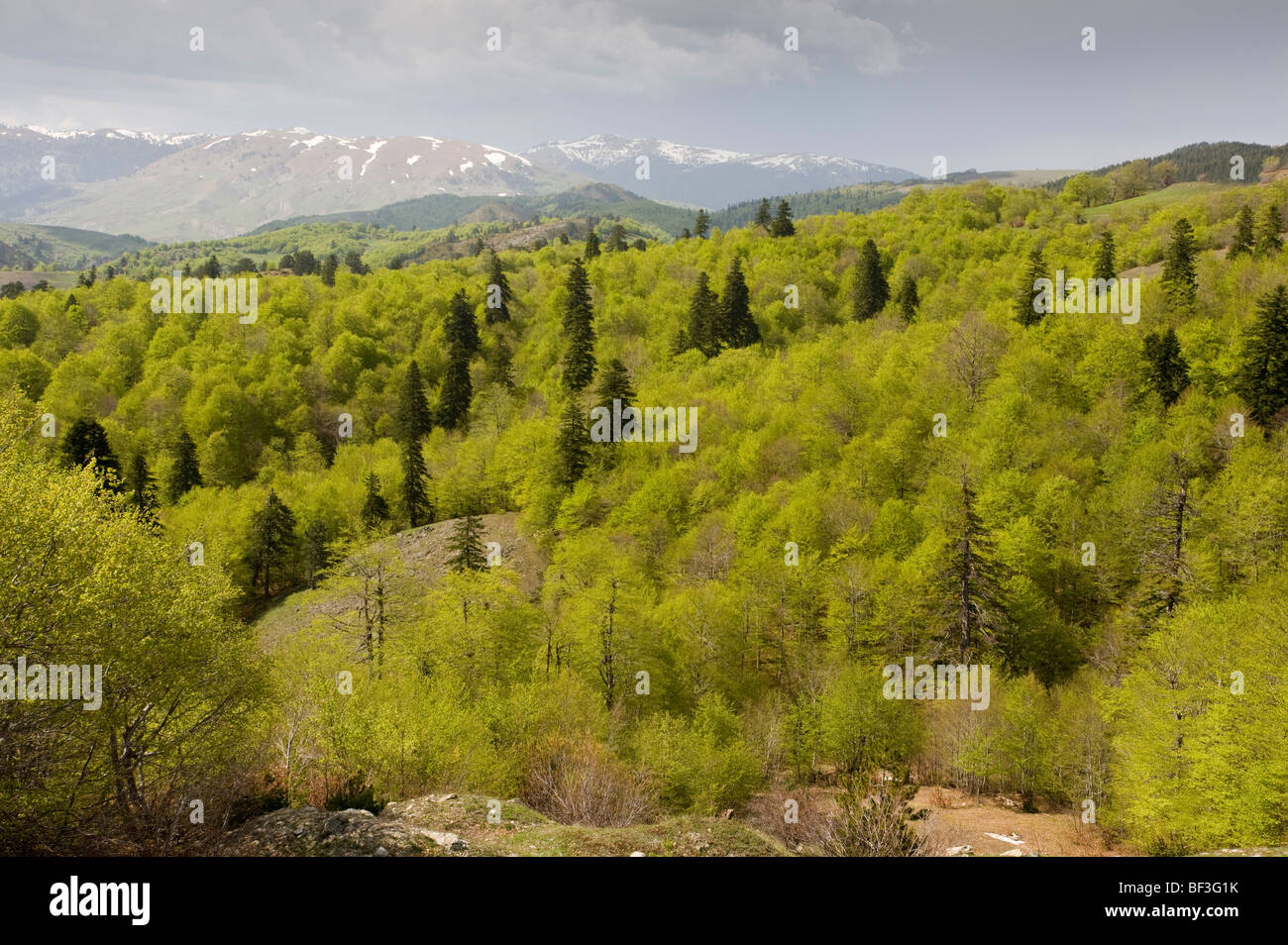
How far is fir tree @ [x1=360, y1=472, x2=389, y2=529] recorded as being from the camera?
63.7 m

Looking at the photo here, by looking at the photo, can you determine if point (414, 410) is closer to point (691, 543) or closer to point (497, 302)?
point (497, 302)

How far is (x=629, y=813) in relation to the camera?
19203 mm

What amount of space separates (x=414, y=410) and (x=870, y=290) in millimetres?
62387

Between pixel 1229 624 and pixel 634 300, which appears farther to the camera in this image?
pixel 634 300

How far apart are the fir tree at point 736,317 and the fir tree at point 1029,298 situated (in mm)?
31139

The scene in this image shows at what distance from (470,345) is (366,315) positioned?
21344 millimetres

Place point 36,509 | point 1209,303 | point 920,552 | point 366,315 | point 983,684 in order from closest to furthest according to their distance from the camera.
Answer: point 36,509 < point 983,684 < point 920,552 < point 1209,303 < point 366,315

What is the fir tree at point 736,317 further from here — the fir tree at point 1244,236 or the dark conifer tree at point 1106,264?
the fir tree at point 1244,236

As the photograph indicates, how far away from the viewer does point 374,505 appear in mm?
64250

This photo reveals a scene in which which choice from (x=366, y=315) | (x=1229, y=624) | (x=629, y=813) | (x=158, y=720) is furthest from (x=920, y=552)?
(x=366, y=315)

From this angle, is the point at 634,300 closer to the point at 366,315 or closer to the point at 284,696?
the point at 366,315

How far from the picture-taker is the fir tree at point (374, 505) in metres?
63.7

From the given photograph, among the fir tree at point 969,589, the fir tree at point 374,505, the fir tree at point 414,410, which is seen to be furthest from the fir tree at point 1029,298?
the fir tree at point 414,410

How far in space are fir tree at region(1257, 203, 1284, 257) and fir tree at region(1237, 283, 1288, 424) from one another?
2188cm
